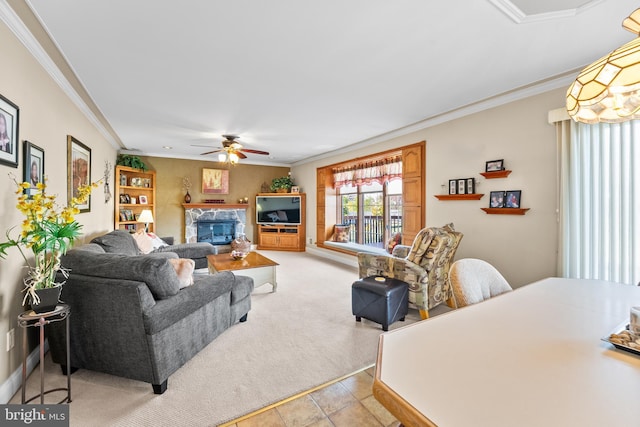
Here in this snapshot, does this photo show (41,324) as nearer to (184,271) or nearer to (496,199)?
(184,271)

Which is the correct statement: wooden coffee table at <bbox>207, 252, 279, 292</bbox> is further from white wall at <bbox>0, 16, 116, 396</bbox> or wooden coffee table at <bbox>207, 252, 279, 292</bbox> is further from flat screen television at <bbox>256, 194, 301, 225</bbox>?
flat screen television at <bbox>256, 194, 301, 225</bbox>

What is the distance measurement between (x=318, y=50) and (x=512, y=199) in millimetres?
2718

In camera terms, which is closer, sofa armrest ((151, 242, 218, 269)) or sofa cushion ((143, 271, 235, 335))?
sofa cushion ((143, 271, 235, 335))

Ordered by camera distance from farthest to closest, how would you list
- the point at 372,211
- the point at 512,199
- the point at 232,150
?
the point at 372,211 → the point at 232,150 → the point at 512,199

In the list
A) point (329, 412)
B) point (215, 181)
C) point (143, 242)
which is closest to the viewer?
point (329, 412)

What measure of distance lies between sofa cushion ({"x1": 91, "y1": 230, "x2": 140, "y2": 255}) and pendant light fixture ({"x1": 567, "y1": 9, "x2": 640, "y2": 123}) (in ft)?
13.7

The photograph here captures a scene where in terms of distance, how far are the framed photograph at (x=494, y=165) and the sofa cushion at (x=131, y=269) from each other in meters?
3.62

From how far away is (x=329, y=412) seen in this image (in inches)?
67.2

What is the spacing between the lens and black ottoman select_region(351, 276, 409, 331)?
2.75 m

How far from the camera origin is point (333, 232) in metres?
6.84

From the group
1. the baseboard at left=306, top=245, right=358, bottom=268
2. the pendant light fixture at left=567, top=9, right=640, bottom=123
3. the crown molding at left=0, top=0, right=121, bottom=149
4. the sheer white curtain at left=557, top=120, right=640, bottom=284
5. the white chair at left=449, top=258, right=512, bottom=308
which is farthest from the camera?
the baseboard at left=306, top=245, right=358, bottom=268

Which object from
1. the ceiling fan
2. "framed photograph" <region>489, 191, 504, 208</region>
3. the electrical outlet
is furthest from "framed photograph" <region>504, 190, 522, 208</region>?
the electrical outlet

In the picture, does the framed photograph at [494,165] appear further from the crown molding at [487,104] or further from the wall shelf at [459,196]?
the crown molding at [487,104]

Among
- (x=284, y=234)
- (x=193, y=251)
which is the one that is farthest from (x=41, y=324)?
(x=284, y=234)
